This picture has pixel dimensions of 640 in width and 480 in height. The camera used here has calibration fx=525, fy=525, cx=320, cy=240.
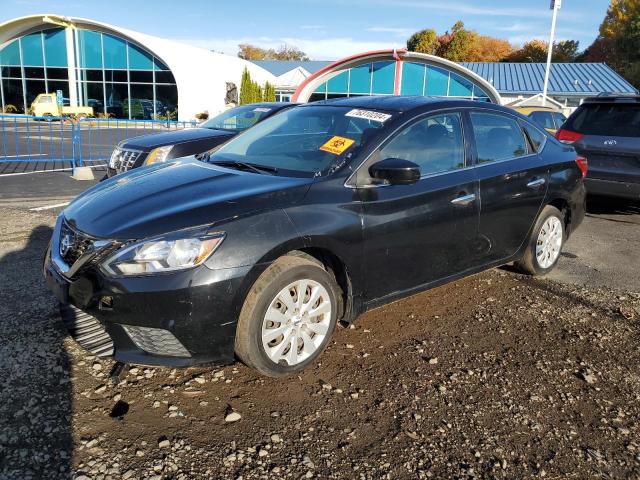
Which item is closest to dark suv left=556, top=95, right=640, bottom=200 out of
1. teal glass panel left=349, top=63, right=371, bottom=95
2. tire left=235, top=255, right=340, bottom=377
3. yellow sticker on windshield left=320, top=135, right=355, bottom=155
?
yellow sticker on windshield left=320, top=135, right=355, bottom=155

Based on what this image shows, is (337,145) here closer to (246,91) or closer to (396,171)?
(396,171)

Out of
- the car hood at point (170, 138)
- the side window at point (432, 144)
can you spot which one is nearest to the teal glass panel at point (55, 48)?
the car hood at point (170, 138)

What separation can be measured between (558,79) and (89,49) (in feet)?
105

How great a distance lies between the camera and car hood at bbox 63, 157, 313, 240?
9.38 ft

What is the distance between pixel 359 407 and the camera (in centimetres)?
292

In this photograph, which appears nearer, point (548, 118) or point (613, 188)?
point (613, 188)

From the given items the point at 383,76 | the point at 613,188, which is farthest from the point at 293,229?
the point at 383,76

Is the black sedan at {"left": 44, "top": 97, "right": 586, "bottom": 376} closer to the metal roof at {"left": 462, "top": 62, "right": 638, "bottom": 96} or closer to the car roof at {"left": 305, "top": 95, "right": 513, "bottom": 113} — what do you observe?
the car roof at {"left": 305, "top": 95, "right": 513, "bottom": 113}

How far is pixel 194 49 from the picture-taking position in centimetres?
3750

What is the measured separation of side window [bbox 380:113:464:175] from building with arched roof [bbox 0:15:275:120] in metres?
33.0

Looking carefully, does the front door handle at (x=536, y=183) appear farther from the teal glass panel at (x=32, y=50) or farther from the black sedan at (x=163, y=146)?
the teal glass panel at (x=32, y=50)

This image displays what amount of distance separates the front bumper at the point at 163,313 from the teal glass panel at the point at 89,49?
121 ft

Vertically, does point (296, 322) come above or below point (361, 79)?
below

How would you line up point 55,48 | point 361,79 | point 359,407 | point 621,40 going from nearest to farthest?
point 359,407
point 361,79
point 55,48
point 621,40
